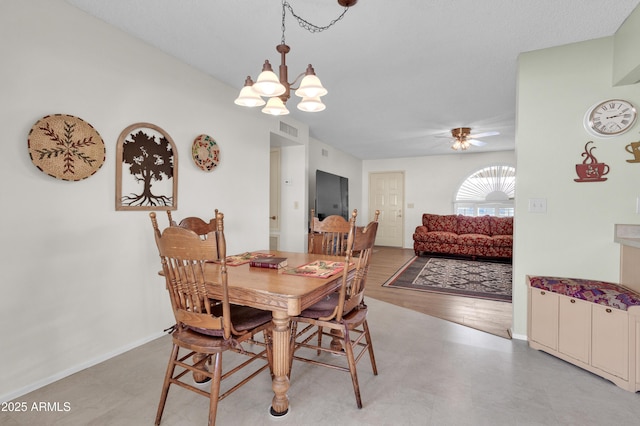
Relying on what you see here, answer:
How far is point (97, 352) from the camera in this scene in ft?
7.16

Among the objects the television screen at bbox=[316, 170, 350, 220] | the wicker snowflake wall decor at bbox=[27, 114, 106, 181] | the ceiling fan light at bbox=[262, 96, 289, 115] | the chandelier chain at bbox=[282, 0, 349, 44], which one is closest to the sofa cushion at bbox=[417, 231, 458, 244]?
the television screen at bbox=[316, 170, 350, 220]

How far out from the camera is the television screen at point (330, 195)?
5312 millimetres

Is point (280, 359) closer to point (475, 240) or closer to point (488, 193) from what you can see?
point (475, 240)

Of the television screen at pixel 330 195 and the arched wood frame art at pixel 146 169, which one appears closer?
the arched wood frame art at pixel 146 169

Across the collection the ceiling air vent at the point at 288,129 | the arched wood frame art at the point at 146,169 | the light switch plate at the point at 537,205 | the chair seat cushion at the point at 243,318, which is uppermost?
the ceiling air vent at the point at 288,129

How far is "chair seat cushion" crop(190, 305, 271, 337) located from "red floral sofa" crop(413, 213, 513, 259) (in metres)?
5.68

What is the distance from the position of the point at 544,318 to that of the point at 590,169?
1217 millimetres

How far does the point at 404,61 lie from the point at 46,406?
3.53 m

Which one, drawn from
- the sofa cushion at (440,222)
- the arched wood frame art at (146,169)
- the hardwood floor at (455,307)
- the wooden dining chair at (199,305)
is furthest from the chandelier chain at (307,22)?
the sofa cushion at (440,222)

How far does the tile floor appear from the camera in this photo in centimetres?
160

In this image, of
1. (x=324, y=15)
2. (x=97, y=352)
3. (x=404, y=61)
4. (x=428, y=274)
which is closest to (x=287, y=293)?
(x=97, y=352)

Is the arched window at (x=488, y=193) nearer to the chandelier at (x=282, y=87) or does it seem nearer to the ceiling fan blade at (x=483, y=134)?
the ceiling fan blade at (x=483, y=134)

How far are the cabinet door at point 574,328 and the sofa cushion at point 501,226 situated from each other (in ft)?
15.7

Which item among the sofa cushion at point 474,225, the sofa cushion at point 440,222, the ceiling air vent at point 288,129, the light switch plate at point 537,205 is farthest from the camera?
the sofa cushion at point 440,222
